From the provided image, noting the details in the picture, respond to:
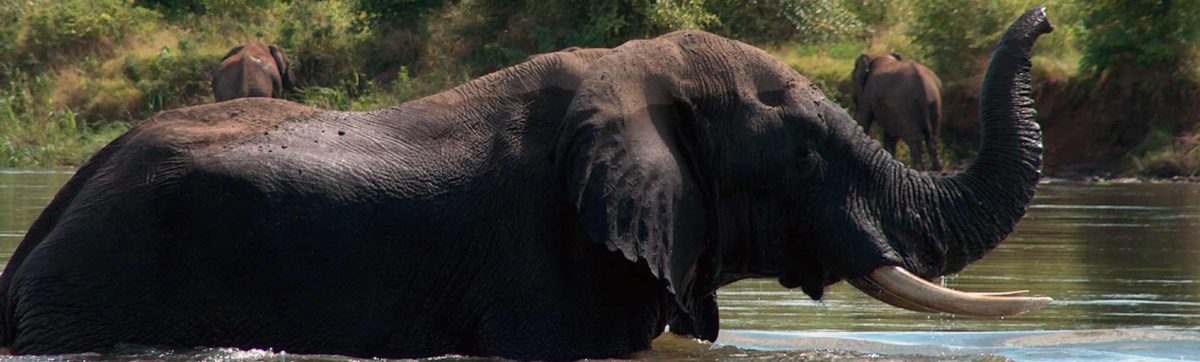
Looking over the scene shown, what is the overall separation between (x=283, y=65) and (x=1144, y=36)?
41.8 ft

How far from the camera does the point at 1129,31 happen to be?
80.3ft

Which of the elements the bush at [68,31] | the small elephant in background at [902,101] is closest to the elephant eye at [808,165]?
the small elephant in background at [902,101]

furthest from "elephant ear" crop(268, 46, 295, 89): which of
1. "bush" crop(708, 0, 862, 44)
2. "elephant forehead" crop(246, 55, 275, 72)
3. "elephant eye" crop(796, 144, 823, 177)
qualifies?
"elephant eye" crop(796, 144, 823, 177)

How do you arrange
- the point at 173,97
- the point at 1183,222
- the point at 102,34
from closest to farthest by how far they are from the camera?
1. the point at 1183,222
2. the point at 173,97
3. the point at 102,34

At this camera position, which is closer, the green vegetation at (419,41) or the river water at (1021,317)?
the river water at (1021,317)

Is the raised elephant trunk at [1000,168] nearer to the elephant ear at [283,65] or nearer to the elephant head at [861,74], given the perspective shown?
the elephant head at [861,74]

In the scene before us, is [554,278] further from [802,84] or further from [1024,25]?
[1024,25]

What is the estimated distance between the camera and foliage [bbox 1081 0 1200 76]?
24172 millimetres

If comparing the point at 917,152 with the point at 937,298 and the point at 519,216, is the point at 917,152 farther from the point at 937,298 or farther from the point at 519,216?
the point at 519,216

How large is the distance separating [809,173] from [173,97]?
26.1 m

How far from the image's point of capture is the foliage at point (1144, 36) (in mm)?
24172

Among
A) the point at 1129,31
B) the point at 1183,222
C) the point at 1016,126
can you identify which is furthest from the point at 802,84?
the point at 1129,31

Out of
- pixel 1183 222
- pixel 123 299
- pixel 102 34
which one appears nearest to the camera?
pixel 123 299

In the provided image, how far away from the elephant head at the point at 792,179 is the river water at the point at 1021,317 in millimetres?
524
